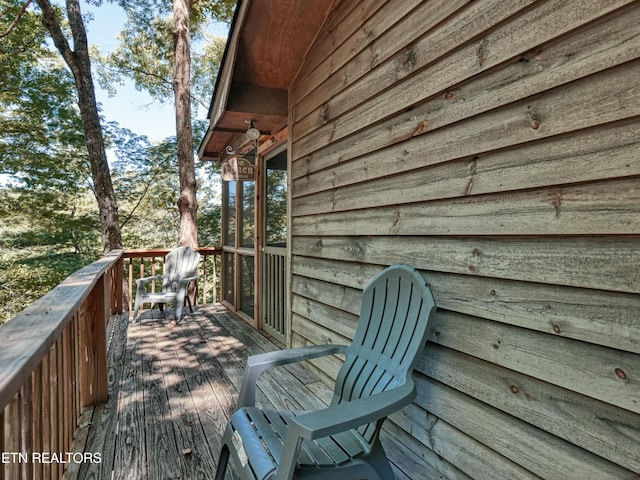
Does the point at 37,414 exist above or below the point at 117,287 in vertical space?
above

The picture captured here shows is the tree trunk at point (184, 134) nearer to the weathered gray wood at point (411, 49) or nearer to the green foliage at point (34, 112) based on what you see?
the weathered gray wood at point (411, 49)

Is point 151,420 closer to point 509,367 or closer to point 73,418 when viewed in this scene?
point 73,418

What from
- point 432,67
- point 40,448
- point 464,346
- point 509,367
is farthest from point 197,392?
point 432,67

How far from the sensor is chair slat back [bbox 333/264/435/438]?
1501 mm

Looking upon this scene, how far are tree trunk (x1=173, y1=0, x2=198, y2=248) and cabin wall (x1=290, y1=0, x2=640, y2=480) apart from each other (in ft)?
15.0

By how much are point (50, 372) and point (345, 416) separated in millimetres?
1264

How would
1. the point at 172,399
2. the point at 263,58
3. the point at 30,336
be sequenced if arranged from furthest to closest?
the point at 263,58, the point at 172,399, the point at 30,336

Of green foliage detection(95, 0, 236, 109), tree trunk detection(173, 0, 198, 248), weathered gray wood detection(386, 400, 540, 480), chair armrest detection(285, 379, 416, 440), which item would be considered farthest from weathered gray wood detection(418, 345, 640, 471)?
green foliage detection(95, 0, 236, 109)

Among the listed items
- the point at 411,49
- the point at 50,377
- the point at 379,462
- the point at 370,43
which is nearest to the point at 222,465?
the point at 379,462

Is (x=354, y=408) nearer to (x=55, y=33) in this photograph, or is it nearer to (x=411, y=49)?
(x=411, y=49)

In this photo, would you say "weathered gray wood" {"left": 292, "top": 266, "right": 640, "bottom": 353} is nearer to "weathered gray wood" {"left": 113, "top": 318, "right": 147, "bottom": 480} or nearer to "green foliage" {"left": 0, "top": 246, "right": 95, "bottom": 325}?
"weathered gray wood" {"left": 113, "top": 318, "right": 147, "bottom": 480}

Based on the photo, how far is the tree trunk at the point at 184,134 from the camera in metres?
6.06

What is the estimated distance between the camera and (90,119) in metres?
6.38

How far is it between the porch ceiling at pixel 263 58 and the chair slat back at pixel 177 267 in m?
2.26
